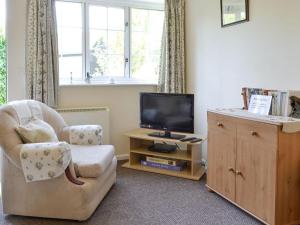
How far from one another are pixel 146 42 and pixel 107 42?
1.82 feet

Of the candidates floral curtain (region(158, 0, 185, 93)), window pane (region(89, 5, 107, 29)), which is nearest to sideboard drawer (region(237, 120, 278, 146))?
floral curtain (region(158, 0, 185, 93))

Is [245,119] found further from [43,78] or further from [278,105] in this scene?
[43,78]

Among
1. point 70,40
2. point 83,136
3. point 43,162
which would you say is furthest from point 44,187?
point 70,40

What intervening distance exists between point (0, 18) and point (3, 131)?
196cm

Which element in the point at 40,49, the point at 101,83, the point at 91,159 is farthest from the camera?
the point at 101,83

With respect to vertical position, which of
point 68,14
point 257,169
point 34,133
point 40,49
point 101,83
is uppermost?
point 68,14

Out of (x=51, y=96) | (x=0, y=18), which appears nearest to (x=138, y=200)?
(x=51, y=96)

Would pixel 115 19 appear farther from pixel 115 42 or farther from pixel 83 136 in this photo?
pixel 83 136

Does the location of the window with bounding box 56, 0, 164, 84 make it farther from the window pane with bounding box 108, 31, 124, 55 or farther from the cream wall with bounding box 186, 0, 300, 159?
the cream wall with bounding box 186, 0, 300, 159

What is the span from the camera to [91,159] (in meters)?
2.64

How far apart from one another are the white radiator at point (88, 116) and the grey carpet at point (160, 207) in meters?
0.81

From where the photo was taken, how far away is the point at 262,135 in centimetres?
231

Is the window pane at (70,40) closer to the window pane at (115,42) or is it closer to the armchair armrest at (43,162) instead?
the window pane at (115,42)

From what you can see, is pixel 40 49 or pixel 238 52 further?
pixel 40 49
